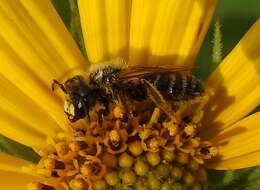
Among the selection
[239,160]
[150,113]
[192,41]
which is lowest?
[239,160]

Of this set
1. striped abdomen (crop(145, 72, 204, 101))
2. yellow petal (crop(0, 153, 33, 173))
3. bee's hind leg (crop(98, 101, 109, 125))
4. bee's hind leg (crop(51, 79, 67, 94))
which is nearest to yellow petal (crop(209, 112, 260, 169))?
striped abdomen (crop(145, 72, 204, 101))

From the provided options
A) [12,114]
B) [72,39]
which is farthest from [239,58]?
[12,114]

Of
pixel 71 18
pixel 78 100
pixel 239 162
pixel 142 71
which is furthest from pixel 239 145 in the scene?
pixel 71 18

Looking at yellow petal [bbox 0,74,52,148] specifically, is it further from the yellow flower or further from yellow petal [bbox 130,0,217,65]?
yellow petal [bbox 130,0,217,65]

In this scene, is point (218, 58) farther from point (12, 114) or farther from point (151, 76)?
point (12, 114)

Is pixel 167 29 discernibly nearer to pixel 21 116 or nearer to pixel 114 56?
pixel 114 56

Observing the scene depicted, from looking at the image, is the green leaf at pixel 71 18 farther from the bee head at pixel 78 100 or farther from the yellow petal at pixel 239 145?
the yellow petal at pixel 239 145
